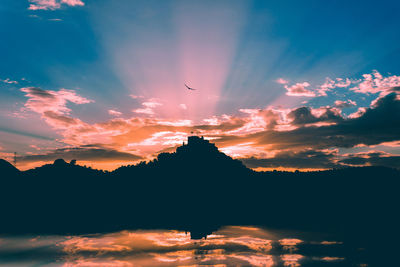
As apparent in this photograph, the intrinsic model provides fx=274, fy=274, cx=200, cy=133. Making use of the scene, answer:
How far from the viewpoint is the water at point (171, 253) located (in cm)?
5462

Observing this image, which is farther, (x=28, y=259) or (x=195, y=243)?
(x=195, y=243)

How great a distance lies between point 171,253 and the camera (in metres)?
64.8

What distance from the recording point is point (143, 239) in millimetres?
85625

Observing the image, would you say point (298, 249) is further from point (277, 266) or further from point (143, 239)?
point (143, 239)

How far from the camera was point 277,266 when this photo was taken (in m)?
51.8

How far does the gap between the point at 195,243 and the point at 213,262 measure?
24.7m

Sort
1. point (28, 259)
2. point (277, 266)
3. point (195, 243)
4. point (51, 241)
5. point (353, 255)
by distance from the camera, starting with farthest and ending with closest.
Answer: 1. point (51, 241)
2. point (195, 243)
3. point (353, 255)
4. point (28, 259)
5. point (277, 266)

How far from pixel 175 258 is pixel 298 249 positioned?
3222 centimetres

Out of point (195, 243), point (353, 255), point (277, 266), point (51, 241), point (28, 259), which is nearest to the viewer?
point (277, 266)

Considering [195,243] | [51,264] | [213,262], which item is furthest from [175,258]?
[51,264]

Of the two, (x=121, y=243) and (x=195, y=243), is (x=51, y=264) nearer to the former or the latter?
(x=121, y=243)

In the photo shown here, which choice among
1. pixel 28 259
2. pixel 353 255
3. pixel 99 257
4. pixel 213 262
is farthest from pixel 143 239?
pixel 353 255

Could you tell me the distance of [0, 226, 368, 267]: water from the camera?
2151 inches

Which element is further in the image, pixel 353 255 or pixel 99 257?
pixel 353 255
